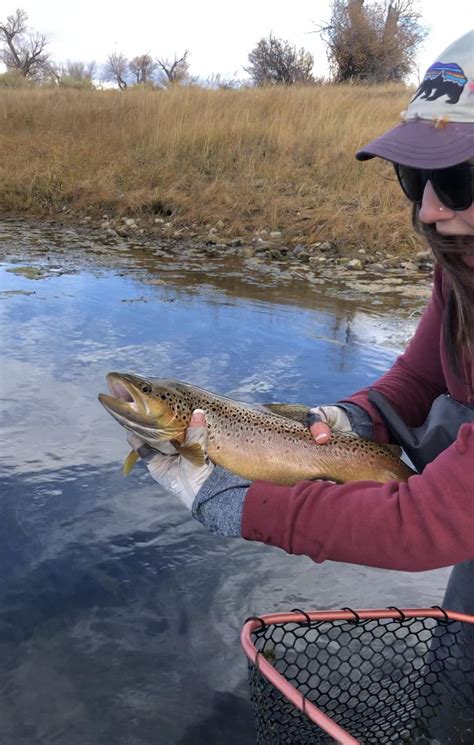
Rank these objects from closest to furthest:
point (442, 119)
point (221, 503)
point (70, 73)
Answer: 1. point (442, 119)
2. point (221, 503)
3. point (70, 73)

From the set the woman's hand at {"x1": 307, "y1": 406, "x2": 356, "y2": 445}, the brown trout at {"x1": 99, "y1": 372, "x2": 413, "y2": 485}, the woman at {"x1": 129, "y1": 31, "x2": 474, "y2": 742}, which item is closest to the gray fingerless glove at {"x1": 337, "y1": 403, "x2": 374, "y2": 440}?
the woman's hand at {"x1": 307, "y1": 406, "x2": 356, "y2": 445}

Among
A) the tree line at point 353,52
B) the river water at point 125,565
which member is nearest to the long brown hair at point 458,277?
the river water at point 125,565

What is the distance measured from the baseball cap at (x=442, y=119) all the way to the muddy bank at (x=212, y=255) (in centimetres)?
653

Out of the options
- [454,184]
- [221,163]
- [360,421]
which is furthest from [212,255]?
[454,184]

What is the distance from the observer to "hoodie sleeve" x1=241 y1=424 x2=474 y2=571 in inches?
60.0

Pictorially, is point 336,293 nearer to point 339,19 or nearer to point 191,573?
point 191,573

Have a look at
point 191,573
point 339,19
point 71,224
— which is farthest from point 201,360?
point 339,19

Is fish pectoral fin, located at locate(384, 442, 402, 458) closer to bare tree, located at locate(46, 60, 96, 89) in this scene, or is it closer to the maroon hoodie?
the maroon hoodie

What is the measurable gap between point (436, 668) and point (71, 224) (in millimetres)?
11895

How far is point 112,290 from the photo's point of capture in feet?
25.4

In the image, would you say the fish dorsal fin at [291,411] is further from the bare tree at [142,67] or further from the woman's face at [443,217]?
the bare tree at [142,67]

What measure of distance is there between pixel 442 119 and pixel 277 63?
1173 inches

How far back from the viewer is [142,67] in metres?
47.9

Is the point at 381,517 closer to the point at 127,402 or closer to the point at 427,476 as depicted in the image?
the point at 427,476
